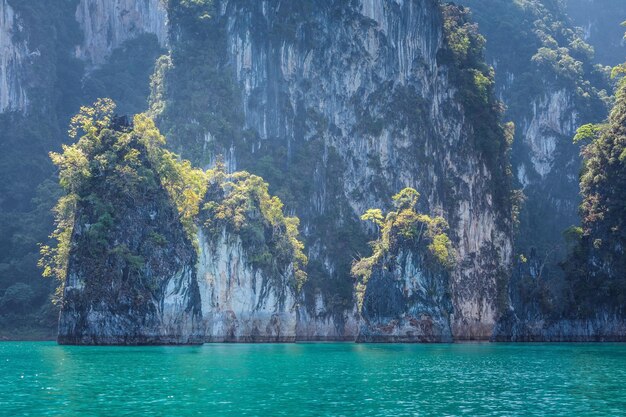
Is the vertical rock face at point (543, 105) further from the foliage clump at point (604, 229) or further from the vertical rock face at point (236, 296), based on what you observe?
the vertical rock face at point (236, 296)

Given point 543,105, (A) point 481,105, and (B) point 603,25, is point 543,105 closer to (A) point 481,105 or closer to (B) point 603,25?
(A) point 481,105

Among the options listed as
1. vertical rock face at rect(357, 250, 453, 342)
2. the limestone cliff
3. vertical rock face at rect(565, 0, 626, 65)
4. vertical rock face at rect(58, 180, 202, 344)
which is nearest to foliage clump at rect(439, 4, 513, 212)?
the limestone cliff

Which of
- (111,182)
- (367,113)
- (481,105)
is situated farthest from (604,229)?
(111,182)

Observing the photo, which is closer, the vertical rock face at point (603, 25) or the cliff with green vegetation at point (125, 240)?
the cliff with green vegetation at point (125, 240)

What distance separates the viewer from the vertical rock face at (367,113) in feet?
375

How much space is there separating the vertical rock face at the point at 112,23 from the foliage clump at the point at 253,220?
5428cm

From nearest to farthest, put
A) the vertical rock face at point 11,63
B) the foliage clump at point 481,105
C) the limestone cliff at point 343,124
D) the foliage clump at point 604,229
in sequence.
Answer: the foliage clump at point 604,229 → the limestone cliff at point 343,124 → the foliage clump at point 481,105 → the vertical rock face at point 11,63

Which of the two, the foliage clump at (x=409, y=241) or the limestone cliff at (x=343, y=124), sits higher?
the limestone cliff at (x=343, y=124)

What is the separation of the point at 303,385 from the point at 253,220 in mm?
57145

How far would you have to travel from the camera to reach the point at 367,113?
118250 millimetres

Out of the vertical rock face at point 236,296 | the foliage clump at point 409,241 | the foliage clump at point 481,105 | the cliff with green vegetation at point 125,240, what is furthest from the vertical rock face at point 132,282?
the foliage clump at point 481,105

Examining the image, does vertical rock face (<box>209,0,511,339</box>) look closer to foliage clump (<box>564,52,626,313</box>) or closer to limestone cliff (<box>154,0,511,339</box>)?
limestone cliff (<box>154,0,511,339</box>)

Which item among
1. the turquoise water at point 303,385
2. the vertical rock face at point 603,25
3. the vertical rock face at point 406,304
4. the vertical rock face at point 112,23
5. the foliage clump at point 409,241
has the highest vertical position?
the vertical rock face at point 603,25

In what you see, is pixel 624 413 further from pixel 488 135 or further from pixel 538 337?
pixel 488 135
